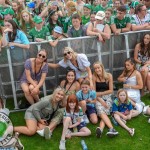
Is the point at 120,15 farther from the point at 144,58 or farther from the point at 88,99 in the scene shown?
the point at 88,99

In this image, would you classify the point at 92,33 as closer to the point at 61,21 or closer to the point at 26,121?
the point at 61,21

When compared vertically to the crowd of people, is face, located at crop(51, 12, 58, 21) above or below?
above

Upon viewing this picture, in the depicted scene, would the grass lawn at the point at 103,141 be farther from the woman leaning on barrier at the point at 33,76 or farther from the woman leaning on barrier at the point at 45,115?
the woman leaning on barrier at the point at 33,76

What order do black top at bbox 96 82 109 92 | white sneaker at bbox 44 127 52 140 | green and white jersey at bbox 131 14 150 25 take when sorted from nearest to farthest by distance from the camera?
1. white sneaker at bbox 44 127 52 140
2. black top at bbox 96 82 109 92
3. green and white jersey at bbox 131 14 150 25

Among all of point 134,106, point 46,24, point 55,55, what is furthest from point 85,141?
point 46,24

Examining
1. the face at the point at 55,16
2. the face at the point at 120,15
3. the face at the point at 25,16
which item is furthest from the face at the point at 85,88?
the face at the point at 25,16

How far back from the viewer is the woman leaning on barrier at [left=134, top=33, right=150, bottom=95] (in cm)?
732

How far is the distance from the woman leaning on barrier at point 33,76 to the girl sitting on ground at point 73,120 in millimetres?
949

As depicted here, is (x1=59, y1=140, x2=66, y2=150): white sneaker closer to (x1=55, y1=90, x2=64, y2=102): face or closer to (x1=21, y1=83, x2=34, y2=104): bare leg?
(x1=55, y1=90, x2=64, y2=102): face

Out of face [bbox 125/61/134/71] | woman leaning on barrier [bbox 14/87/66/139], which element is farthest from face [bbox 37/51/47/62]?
face [bbox 125/61/134/71]

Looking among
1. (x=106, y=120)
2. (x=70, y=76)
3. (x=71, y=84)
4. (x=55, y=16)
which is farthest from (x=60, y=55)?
(x=106, y=120)

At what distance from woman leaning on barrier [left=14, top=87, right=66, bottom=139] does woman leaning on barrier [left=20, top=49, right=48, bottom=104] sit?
0.50 metres

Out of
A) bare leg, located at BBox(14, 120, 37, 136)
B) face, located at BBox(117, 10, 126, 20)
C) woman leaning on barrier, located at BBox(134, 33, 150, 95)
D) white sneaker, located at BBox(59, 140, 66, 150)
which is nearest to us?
white sneaker, located at BBox(59, 140, 66, 150)

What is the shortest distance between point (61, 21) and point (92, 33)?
1.55 meters
